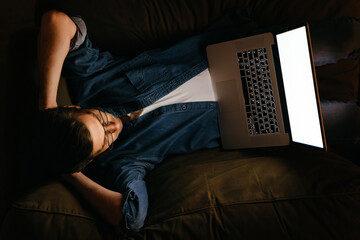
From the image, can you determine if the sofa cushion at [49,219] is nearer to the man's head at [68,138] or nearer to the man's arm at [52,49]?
the man's head at [68,138]

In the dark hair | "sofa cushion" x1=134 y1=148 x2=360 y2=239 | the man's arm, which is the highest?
the man's arm

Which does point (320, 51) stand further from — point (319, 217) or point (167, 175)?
point (167, 175)

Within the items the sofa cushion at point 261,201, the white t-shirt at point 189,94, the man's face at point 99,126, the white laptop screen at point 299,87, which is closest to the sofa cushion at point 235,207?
the sofa cushion at point 261,201

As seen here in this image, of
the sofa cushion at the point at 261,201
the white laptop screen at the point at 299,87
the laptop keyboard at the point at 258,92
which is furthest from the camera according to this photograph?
the laptop keyboard at the point at 258,92

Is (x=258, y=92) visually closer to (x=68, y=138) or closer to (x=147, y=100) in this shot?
(x=147, y=100)

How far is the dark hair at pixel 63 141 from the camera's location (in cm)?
73

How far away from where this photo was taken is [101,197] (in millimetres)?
826

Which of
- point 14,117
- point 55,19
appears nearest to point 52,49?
point 55,19

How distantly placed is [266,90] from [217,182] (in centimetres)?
47

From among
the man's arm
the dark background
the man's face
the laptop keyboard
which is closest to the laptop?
the laptop keyboard

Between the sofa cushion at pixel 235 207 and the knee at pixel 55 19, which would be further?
the knee at pixel 55 19

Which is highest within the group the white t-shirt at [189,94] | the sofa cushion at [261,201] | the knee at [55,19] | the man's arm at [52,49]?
the knee at [55,19]

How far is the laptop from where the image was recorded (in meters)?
0.84

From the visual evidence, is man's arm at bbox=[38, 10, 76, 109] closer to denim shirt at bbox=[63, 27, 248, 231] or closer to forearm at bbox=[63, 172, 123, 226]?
denim shirt at bbox=[63, 27, 248, 231]
